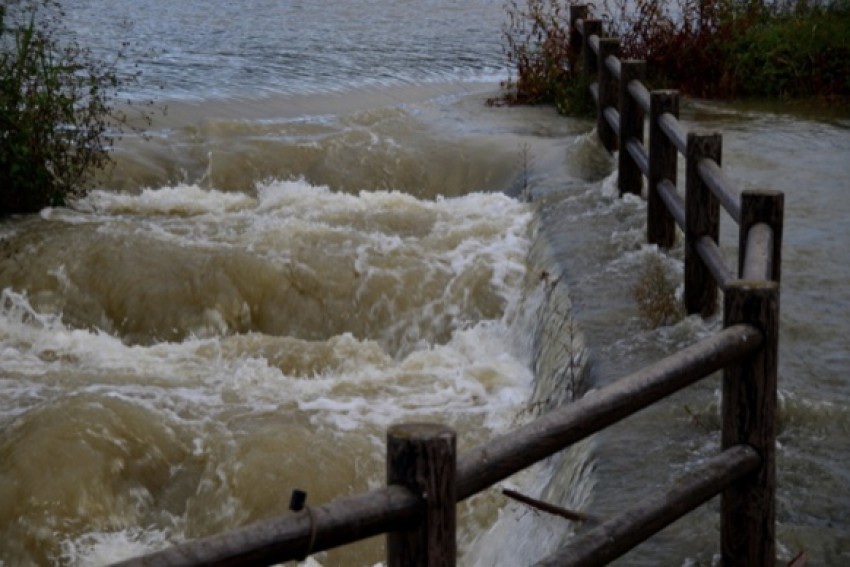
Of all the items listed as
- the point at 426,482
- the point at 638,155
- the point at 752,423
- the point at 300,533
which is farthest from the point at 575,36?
the point at 300,533

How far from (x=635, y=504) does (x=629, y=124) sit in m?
6.87

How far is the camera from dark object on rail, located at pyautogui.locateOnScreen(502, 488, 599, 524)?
438 centimetres

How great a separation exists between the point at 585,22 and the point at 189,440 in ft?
24.4

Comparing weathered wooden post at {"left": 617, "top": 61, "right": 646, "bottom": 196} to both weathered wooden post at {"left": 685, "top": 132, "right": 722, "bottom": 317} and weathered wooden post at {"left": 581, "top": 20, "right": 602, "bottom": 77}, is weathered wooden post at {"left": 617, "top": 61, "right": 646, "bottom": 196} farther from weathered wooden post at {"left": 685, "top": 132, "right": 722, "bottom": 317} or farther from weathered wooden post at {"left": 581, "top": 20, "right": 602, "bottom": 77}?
weathered wooden post at {"left": 685, "top": 132, "right": 722, "bottom": 317}

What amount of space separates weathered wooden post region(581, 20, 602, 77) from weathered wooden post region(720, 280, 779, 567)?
30.1 feet

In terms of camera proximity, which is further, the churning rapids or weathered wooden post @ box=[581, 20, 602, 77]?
weathered wooden post @ box=[581, 20, 602, 77]

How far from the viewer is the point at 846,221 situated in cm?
984

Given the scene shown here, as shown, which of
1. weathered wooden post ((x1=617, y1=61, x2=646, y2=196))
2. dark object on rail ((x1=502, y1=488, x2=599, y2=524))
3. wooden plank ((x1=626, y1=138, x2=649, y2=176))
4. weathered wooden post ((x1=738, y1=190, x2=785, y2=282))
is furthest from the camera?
weathered wooden post ((x1=617, y1=61, x2=646, y2=196))

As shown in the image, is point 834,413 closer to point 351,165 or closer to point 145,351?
point 145,351

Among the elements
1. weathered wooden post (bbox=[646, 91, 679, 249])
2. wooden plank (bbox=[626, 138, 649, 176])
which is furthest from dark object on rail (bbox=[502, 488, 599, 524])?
wooden plank (bbox=[626, 138, 649, 176])

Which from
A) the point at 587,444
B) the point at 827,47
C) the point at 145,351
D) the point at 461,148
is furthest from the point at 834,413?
the point at 827,47

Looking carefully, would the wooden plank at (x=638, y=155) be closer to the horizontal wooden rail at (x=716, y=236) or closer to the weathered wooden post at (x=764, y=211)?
the horizontal wooden rail at (x=716, y=236)

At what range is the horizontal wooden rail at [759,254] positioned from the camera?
4961mm

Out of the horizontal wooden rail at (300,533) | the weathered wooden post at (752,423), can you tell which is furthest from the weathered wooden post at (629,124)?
the horizontal wooden rail at (300,533)
